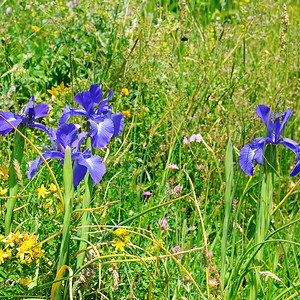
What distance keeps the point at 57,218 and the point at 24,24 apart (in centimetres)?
216

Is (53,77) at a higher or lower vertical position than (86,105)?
lower

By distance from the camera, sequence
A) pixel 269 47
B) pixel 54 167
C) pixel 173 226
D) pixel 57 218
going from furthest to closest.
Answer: pixel 269 47 < pixel 54 167 < pixel 173 226 < pixel 57 218

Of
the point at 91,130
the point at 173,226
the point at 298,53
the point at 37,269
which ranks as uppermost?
the point at 91,130

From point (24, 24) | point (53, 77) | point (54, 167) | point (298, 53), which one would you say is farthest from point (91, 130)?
point (24, 24)

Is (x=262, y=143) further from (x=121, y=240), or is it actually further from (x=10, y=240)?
(x=10, y=240)

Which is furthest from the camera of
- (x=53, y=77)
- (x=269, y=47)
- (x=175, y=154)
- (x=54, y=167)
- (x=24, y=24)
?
(x=269, y=47)

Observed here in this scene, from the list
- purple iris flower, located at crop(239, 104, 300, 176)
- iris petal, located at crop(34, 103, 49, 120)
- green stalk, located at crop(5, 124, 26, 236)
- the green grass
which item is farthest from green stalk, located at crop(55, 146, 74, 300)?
purple iris flower, located at crop(239, 104, 300, 176)

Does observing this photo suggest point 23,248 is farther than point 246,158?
No

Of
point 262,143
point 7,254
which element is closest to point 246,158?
point 262,143

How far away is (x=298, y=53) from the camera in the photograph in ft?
9.64

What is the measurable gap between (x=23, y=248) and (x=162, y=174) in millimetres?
1057

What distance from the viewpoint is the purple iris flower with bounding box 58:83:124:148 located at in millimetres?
1394

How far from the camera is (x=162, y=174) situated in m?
2.26

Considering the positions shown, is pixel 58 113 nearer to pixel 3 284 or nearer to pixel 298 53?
pixel 3 284
